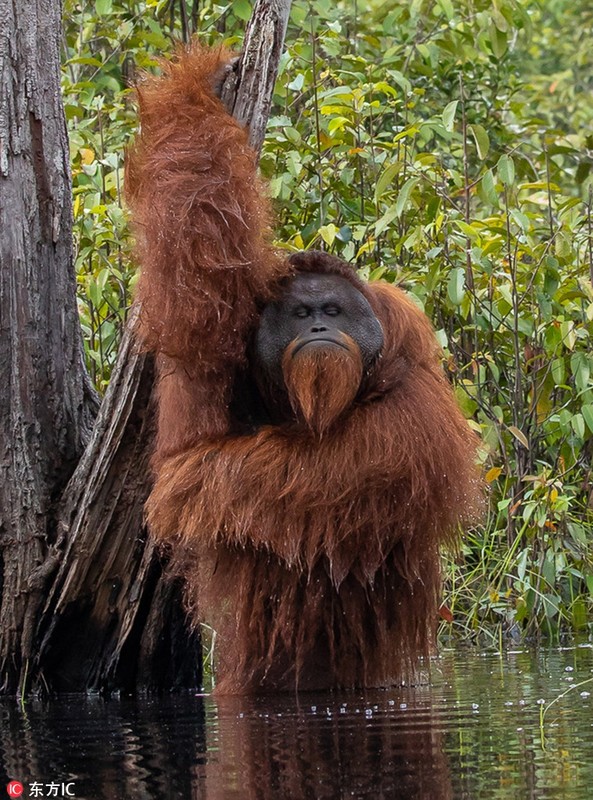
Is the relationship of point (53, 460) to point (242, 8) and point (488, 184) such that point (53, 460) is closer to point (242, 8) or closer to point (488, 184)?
point (488, 184)

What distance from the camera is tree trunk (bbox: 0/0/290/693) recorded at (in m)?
3.72

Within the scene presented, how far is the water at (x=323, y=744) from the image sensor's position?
7.00ft

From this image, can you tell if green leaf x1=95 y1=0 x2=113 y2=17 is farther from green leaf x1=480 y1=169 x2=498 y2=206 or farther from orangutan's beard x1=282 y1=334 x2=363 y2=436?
orangutan's beard x1=282 y1=334 x2=363 y2=436

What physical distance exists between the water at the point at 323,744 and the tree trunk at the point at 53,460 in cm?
20

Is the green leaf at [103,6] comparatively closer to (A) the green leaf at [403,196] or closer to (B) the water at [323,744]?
(A) the green leaf at [403,196]

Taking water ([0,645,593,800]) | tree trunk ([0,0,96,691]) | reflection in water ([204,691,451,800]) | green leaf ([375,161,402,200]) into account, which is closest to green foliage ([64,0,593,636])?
green leaf ([375,161,402,200])

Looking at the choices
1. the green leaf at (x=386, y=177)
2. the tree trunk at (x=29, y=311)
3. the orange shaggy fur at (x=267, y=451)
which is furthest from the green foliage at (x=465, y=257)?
the orange shaggy fur at (x=267, y=451)

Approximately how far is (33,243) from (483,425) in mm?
2071

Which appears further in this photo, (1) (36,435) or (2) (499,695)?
(1) (36,435)

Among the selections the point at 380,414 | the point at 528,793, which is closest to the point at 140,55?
the point at 380,414

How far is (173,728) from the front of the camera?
2990mm

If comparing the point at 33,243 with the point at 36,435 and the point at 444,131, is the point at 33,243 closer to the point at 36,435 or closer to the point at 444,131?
the point at 36,435

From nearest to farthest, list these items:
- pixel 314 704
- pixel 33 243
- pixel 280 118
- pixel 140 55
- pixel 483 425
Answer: pixel 314 704 < pixel 33 243 < pixel 483 425 < pixel 280 118 < pixel 140 55

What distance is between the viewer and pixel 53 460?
3861mm
